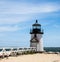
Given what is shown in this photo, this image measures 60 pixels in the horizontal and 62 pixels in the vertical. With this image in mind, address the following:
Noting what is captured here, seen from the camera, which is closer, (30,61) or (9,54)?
(30,61)

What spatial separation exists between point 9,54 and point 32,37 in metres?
12.3

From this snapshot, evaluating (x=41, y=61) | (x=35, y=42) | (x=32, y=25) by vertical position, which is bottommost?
(x=41, y=61)

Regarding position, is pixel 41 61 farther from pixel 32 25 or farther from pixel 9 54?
pixel 32 25

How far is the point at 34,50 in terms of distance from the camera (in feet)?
116

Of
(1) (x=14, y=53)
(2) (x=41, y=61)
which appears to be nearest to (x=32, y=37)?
(1) (x=14, y=53)

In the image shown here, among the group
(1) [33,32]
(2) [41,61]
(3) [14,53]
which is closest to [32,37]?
(1) [33,32]

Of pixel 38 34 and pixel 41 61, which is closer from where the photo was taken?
pixel 41 61

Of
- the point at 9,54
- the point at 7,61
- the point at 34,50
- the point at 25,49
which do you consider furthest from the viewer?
the point at 34,50

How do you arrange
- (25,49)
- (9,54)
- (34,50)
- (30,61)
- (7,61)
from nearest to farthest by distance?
(7,61), (30,61), (9,54), (25,49), (34,50)

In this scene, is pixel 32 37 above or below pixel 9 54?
above

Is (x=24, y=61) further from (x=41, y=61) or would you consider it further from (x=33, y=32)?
(x=33, y=32)

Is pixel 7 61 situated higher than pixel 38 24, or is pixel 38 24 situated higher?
pixel 38 24

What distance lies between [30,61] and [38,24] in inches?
654

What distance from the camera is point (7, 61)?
64.8 feet
